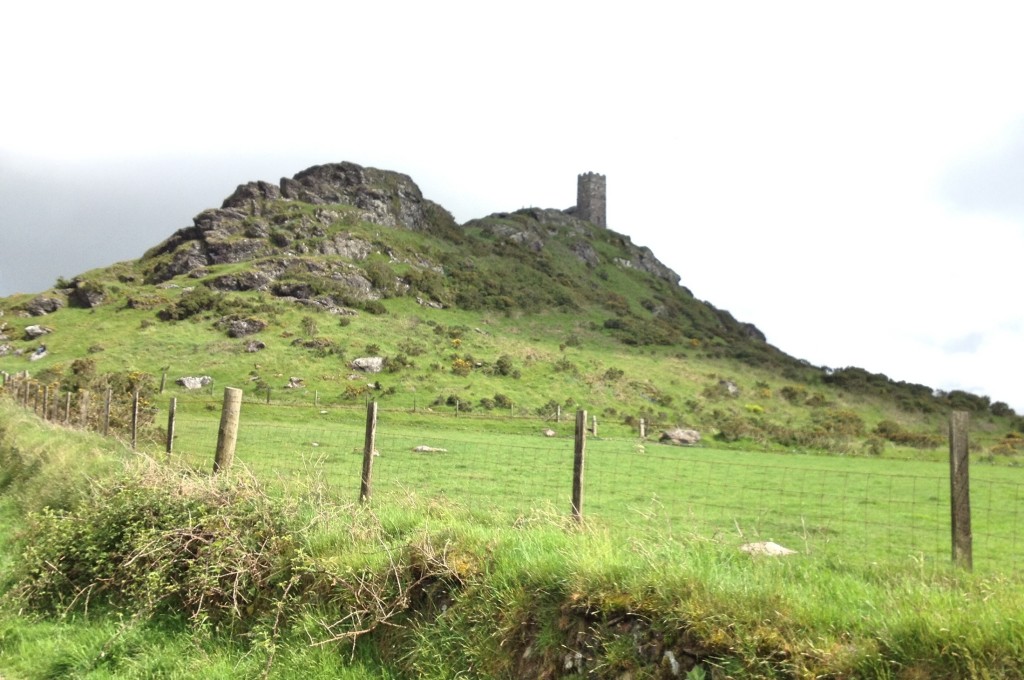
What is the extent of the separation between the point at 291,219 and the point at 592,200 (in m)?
Result: 93.7

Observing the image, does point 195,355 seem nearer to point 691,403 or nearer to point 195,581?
point 691,403

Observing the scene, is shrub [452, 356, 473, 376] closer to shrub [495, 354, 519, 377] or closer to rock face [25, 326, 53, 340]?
shrub [495, 354, 519, 377]

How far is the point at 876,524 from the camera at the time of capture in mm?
17266

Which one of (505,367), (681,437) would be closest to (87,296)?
(505,367)

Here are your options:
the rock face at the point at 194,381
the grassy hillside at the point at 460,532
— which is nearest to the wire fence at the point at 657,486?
the grassy hillside at the point at 460,532

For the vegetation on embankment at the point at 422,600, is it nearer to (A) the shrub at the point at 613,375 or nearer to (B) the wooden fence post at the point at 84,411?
(B) the wooden fence post at the point at 84,411

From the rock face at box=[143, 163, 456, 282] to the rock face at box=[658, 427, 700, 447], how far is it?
57.9 meters

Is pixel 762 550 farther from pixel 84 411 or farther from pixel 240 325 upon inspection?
pixel 240 325

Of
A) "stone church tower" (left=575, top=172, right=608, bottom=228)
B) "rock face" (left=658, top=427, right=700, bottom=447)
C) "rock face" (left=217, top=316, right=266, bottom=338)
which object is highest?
"stone church tower" (left=575, top=172, right=608, bottom=228)

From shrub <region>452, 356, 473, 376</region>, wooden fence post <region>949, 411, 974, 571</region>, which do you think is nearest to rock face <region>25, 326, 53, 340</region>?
shrub <region>452, 356, 473, 376</region>

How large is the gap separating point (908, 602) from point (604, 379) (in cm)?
6165

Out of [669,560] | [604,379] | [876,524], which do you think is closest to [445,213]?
→ [604,379]

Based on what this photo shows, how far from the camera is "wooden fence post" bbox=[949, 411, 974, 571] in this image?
23.0ft

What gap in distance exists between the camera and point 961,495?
7.10 metres
